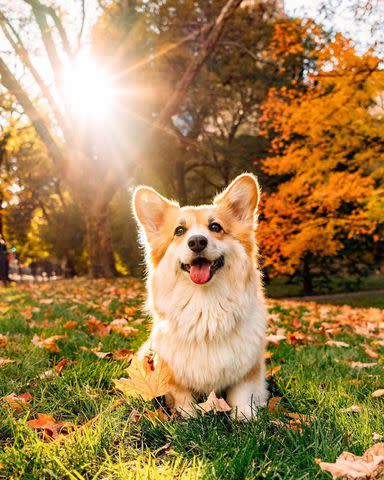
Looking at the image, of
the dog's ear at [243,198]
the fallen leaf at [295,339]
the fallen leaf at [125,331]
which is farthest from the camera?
the fallen leaf at [295,339]

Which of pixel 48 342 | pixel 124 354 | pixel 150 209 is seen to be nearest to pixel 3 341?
pixel 48 342

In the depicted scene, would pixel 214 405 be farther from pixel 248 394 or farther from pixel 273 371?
pixel 273 371

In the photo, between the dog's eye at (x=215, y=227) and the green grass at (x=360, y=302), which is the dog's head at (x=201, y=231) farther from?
the green grass at (x=360, y=302)

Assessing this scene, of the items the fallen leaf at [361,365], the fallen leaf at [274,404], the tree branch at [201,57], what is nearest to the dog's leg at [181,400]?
the fallen leaf at [274,404]

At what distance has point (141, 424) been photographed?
79.0 inches

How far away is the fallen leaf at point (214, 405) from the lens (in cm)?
209

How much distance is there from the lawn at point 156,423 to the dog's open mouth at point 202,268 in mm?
713

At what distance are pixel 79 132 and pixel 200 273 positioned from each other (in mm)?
11827

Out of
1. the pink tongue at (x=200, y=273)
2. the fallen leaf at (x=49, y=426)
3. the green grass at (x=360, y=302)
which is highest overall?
the pink tongue at (x=200, y=273)

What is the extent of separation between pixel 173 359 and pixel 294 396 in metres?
0.76

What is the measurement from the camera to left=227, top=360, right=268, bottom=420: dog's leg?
2115 mm

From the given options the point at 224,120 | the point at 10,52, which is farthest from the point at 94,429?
the point at 224,120

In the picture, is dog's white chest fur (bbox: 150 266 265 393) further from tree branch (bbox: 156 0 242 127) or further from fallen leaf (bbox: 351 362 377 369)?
tree branch (bbox: 156 0 242 127)

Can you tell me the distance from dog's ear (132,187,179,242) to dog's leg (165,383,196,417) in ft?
3.12
